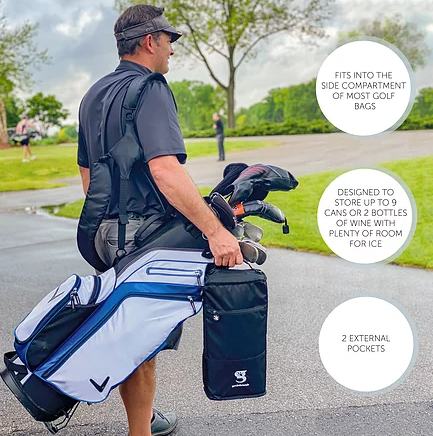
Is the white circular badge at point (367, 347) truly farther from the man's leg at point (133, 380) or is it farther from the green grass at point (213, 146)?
the green grass at point (213, 146)

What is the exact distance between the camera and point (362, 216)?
459cm

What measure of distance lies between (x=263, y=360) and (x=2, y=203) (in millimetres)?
9911

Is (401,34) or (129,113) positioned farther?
(401,34)

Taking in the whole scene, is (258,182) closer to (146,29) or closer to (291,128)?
(146,29)

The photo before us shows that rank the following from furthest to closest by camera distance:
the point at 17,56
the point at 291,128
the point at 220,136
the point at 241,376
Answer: the point at 220,136
the point at 291,128
the point at 17,56
the point at 241,376

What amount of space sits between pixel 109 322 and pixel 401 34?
641 cm

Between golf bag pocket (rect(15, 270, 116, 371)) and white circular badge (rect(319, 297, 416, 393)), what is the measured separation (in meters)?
1.57

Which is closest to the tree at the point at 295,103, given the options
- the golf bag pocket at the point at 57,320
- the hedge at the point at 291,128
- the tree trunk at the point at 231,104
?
the hedge at the point at 291,128

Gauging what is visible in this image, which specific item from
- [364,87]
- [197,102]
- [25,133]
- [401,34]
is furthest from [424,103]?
[25,133]

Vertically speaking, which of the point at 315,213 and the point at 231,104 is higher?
the point at 231,104

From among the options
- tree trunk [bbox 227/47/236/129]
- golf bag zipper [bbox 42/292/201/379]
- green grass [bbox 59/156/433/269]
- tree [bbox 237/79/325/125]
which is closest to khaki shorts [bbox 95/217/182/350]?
golf bag zipper [bbox 42/292/201/379]

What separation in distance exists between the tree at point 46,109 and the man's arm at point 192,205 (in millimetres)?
12961

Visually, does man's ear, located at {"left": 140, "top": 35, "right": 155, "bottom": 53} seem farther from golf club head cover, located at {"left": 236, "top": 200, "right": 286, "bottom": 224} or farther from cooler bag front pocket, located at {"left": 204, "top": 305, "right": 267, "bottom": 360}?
cooler bag front pocket, located at {"left": 204, "top": 305, "right": 267, "bottom": 360}

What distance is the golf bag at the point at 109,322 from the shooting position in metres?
2.00
